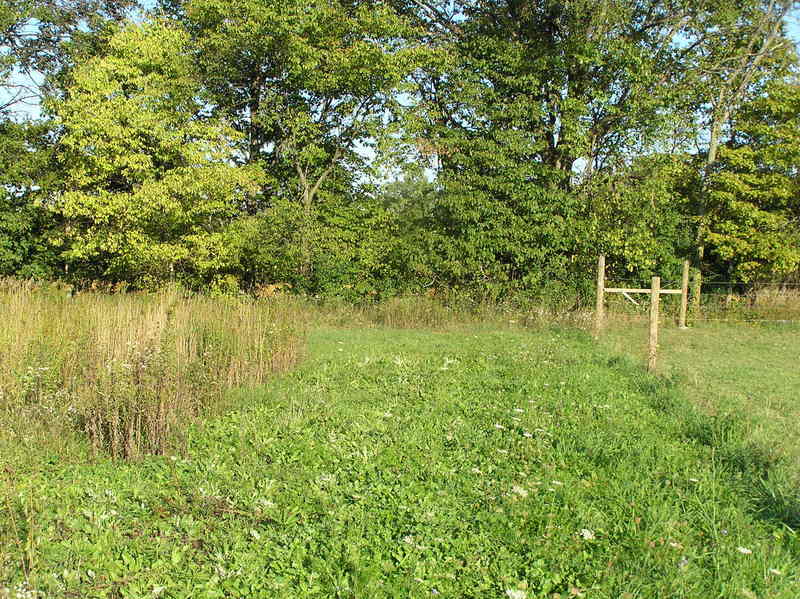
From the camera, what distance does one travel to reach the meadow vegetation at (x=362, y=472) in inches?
119

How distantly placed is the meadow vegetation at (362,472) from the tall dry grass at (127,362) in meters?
0.03

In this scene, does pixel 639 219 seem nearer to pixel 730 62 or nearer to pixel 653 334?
pixel 730 62

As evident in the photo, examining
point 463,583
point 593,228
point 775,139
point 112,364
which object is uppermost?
point 775,139

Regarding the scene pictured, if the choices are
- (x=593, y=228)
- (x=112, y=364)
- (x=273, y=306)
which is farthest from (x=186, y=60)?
(x=112, y=364)

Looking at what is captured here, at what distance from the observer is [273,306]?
910 centimetres

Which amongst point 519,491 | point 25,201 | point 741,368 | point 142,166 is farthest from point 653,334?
point 25,201

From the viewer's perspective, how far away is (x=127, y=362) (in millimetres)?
5324

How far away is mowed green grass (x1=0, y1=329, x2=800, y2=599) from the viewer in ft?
9.71

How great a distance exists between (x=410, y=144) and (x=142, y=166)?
6673 mm

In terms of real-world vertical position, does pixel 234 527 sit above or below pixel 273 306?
below

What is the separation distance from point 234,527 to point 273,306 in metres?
5.87

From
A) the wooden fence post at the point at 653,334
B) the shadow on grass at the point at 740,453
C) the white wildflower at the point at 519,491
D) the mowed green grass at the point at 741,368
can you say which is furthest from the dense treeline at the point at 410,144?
the white wildflower at the point at 519,491

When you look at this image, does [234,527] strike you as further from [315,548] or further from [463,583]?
[463,583]

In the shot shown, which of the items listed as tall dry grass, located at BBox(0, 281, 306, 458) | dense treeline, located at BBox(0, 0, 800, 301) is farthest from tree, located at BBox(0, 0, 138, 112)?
tall dry grass, located at BBox(0, 281, 306, 458)
